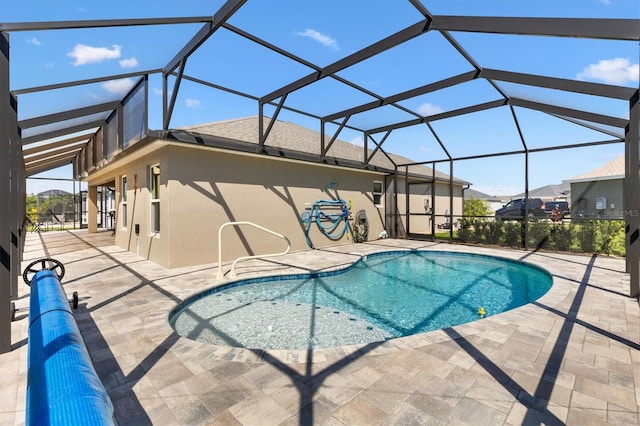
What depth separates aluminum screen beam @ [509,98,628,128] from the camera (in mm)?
6246

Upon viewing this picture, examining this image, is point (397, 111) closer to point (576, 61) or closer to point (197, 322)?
point (576, 61)

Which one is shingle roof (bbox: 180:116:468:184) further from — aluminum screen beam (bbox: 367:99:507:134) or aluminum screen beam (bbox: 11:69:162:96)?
aluminum screen beam (bbox: 367:99:507:134)

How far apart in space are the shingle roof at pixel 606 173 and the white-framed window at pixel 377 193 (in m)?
8.61

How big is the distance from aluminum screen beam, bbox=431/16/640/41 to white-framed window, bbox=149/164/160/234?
712 centimetres

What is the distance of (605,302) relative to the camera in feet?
14.9

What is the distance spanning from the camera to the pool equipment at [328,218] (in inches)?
401

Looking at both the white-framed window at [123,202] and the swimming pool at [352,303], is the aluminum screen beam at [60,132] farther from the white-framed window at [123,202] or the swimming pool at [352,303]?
the swimming pool at [352,303]

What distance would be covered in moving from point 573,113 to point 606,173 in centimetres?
891

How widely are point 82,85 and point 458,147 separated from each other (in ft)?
35.9

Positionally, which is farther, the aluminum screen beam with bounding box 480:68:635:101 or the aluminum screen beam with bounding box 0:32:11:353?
the aluminum screen beam with bounding box 480:68:635:101

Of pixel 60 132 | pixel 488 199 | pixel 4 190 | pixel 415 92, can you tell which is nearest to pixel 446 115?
pixel 415 92

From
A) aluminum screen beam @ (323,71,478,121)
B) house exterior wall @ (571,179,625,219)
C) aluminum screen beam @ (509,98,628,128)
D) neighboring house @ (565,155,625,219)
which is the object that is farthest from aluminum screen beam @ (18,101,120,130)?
neighboring house @ (565,155,625,219)

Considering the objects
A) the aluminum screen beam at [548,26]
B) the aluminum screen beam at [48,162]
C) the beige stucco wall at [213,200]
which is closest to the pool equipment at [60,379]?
the beige stucco wall at [213,200]

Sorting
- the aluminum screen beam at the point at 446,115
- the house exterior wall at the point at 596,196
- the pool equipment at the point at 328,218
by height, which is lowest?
the pool equipment at the point at 328,218
